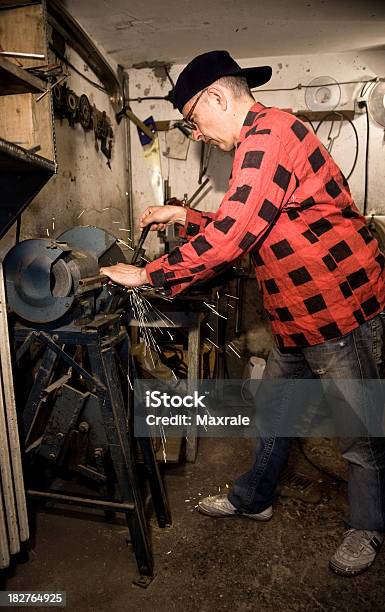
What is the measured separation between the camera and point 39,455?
178cm

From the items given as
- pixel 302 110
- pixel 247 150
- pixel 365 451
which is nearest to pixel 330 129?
pixel 302 110

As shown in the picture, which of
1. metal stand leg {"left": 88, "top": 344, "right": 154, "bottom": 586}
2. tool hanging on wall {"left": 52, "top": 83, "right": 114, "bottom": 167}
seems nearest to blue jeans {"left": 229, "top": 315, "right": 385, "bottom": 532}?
metal stand leg {"left": 88, "top": 344, "right": 154, "bottom": 586}

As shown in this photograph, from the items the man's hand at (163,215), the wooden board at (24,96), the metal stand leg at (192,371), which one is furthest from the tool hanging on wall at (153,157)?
the wooden board at (24,96)

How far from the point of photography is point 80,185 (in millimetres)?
2865

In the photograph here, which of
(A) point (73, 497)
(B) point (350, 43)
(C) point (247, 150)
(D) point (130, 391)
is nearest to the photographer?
(C) point (247, 150)

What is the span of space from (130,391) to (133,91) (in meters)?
3.00

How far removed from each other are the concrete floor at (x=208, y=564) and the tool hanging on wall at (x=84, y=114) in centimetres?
237

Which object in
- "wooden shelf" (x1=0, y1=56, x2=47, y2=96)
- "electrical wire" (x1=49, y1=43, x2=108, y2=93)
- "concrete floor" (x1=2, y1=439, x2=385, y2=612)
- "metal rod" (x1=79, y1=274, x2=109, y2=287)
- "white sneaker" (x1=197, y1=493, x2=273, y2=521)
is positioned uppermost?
"electrical wire" (x1=49, y1=43, x2=108, y2=93)

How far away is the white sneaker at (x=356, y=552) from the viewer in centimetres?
171

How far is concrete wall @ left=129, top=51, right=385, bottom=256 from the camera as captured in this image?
3426mm

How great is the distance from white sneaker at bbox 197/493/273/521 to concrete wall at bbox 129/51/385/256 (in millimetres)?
2433

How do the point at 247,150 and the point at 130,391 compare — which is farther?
the point at 130,391

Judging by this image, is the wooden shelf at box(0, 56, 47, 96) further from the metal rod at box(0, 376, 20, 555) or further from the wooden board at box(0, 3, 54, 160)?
the metal rod at box(0, 376, 20, 555)

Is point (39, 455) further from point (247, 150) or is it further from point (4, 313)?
point (247, 150)
